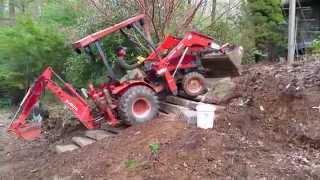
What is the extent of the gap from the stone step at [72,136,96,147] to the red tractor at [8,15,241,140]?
24cm

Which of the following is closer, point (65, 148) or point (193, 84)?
point (65, 148)

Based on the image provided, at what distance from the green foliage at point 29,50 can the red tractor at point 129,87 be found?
6620 millimetres

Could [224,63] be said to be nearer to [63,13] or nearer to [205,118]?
[205,118]

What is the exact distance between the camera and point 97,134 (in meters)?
8.88

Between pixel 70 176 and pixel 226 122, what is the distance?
2432 millimetres

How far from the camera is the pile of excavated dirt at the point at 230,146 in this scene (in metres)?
6.57

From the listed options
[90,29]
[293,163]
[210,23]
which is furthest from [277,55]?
[293,163]

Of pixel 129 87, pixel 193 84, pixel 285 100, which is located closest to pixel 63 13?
pixel 193 84

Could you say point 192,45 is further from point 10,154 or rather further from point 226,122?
point 10,154

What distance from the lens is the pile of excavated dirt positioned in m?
6.57

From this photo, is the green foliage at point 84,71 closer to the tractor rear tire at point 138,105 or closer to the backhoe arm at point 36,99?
the backhoe arm at point 36,99

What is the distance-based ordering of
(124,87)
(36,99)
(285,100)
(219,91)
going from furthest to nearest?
(219,91), (36,99), (124,87), (285,100)

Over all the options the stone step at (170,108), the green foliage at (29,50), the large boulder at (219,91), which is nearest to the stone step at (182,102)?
the stone step at (170,108)

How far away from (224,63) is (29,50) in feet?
26.0
